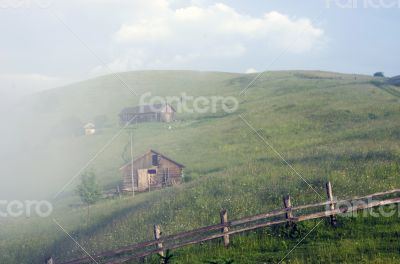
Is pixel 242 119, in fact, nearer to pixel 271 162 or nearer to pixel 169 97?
pixel 271 162

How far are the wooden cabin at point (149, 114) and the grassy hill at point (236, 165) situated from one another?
13.1 feet

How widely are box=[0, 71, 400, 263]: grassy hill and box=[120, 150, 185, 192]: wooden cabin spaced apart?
3450 millimetres

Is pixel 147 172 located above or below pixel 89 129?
below

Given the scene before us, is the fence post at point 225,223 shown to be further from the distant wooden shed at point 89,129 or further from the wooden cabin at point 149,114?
the distant wooden shed at point 89,129

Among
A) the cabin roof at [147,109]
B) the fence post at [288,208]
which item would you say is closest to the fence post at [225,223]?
the fence post at [288,208]

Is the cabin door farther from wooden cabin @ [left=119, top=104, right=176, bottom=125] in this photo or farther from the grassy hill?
wooden cabin @ [left=119, top=104, right=176, bottom=125]

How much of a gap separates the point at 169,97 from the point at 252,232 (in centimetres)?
10245

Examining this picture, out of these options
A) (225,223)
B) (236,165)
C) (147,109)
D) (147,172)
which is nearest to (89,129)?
(147,109)

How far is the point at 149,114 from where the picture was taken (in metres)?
92.2

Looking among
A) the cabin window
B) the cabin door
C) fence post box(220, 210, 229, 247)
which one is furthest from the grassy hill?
the cabin door

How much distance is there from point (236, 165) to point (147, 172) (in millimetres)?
10889

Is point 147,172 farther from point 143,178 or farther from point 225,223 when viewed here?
point 225,223

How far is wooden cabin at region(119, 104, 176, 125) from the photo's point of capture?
9006 centimetres

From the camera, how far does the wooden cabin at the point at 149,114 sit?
90.1 meters
